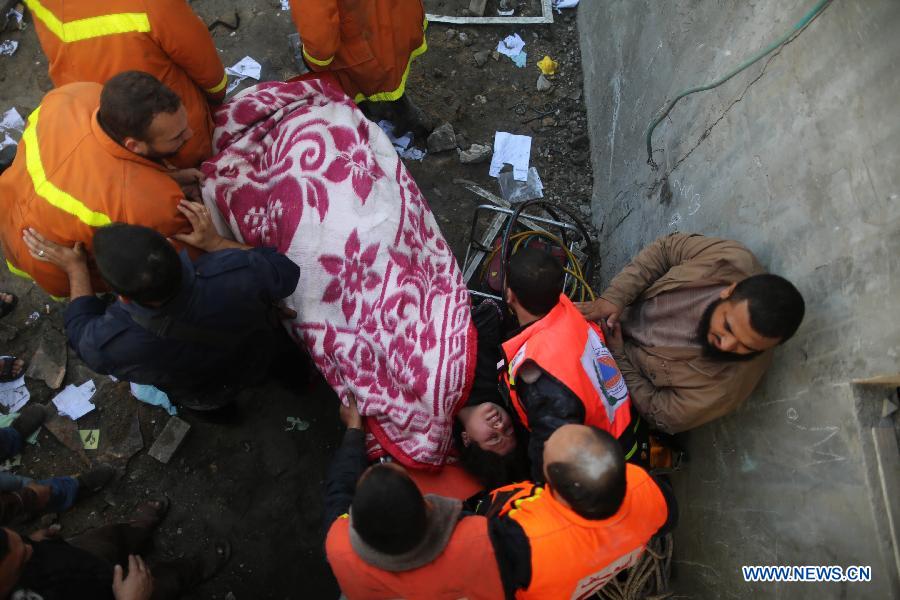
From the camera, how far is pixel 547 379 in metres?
2.38

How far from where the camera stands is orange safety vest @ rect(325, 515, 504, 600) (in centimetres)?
186

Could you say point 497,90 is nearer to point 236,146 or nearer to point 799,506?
point 236,146

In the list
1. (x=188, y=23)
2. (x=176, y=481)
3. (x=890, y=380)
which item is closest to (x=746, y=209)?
(x=890, y=380)

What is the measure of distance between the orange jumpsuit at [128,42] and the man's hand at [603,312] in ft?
7.11

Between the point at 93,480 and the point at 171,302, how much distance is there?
180 cm

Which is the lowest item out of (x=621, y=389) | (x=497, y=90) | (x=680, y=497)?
(x=680, y=497)

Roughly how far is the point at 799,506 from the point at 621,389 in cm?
79

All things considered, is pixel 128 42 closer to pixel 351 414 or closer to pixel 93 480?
pixel 351 414

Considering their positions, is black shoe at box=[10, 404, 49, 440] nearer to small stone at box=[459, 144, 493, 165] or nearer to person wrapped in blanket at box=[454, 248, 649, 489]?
person wrapped in blanket at box=[454, 248, 649, 489]

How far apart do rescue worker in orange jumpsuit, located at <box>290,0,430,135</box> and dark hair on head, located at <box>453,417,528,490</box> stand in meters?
2.33

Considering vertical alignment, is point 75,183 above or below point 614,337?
above

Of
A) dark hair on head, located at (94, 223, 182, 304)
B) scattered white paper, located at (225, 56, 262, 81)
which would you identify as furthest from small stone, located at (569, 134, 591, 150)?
dark hair on head, located at (94, 223, 182, 304)

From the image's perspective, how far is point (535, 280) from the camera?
99.5 inches

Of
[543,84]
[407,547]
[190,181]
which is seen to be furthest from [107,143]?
[543,84]
